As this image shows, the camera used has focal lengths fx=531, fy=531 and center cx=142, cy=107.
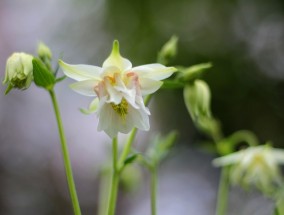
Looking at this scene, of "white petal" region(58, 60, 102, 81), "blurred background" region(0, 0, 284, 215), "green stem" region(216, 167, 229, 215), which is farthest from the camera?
"blurred background" region(0, 0, 284, 215)

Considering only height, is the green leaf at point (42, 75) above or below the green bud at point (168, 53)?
below

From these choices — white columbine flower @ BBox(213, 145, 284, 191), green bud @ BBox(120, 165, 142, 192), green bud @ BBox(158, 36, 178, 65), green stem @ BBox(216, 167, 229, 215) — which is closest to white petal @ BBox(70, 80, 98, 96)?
green bud @ BBox(158, 36, 178, 65)

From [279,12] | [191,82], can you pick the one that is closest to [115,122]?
[191,82]

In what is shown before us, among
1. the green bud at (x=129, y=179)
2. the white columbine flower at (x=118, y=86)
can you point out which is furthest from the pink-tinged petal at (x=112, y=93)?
the green bud at (x=129, y=179)

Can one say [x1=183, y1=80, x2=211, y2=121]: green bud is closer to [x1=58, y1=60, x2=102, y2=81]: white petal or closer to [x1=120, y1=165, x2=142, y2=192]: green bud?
[x1=58, y1=60, x2=102, y2=81]: white petal

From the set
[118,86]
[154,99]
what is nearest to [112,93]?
[118,86]

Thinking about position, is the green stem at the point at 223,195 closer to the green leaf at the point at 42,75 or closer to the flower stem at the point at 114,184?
the flower stem at the point at 114,184
